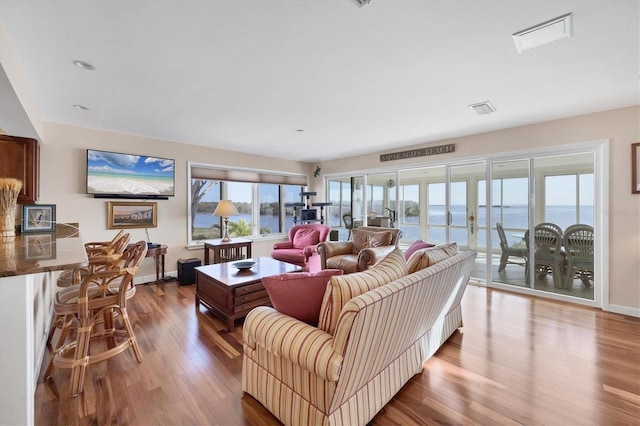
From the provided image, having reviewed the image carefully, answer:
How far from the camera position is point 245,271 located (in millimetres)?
3264

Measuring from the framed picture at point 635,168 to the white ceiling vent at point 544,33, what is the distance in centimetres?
235

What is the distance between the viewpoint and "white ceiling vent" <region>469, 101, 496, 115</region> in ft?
9.96

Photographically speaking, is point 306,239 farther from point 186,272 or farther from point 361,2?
point 361,2

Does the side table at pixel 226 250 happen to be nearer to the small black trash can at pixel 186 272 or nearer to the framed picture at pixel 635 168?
the small black trash can at pixel 186 272

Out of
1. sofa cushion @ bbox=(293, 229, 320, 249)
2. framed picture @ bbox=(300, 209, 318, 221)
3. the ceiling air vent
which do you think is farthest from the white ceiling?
framed picture @ bbox=(300, 209, 318, 221)

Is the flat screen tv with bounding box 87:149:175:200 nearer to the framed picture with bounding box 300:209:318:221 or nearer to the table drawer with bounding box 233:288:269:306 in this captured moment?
the framed picture with bounding box 300:209:318:221

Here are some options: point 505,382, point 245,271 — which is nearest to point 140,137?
point 245,271

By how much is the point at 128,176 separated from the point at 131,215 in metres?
0.62

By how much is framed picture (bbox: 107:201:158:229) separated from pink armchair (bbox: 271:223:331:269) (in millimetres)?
2113

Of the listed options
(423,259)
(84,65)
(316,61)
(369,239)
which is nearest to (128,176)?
(84,65)

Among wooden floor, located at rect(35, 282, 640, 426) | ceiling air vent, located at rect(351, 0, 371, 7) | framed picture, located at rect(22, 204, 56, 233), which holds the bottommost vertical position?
wooden floor, located at rect(35, 282, 640, 426)

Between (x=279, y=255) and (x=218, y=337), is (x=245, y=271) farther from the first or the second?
(x=279, y=255)

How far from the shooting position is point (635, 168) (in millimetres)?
3088

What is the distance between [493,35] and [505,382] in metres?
2.46
